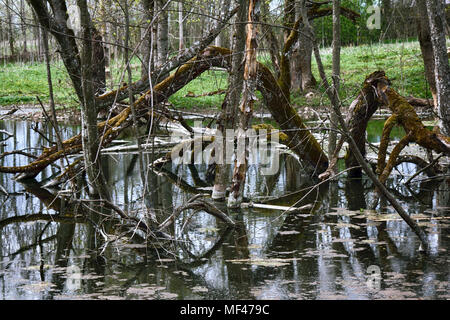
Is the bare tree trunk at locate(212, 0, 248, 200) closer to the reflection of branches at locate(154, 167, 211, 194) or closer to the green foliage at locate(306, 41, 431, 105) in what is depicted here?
the reflection of branches at locate(154, 167, 211, 194)

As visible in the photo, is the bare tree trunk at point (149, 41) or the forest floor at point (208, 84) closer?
the bare tree trunk at point (149, 41)

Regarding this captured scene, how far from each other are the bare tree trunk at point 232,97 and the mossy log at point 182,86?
493 mm

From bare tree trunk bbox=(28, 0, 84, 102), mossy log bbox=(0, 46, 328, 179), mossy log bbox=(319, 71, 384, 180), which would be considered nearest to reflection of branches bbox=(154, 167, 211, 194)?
mossy log bbox=(0, 46, 328, 179)

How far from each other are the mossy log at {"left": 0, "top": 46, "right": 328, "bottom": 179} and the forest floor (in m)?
8.02

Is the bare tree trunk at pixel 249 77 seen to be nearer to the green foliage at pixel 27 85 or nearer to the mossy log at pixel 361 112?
the mossy log at pixel 361 112

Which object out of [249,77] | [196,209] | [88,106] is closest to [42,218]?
[88,106]

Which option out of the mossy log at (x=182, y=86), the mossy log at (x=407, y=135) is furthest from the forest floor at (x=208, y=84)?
the mossy log at (x=407, y=135)

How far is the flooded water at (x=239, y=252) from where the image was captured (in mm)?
5719

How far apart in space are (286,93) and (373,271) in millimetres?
5417

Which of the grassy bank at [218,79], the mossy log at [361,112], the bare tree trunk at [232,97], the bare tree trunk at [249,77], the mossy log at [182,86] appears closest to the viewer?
the bare tree trunk at [249,77]

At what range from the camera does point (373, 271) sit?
6.20 meters

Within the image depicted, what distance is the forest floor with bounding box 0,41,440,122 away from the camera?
22.4 metres

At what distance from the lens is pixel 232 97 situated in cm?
908

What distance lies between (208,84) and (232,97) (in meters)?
19.4
